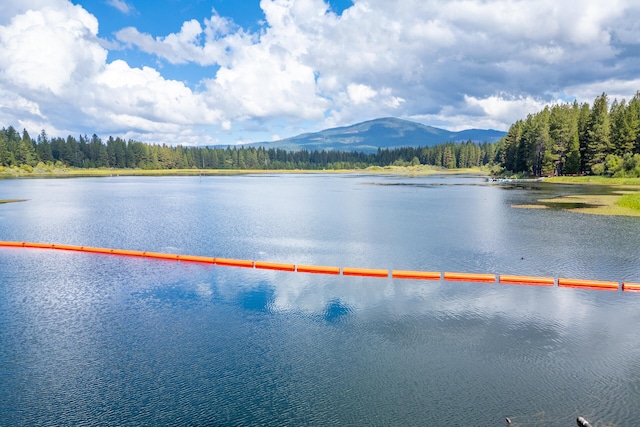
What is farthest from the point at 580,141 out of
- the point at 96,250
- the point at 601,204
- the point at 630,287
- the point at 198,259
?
the point at 96,250

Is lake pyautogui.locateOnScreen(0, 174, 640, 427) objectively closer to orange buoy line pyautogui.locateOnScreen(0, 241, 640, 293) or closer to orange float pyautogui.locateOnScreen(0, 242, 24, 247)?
orange buoy line pyautogui.locateOnScreen(0, 241, 640, 293)

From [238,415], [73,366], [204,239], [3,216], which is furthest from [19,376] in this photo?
[3,216]

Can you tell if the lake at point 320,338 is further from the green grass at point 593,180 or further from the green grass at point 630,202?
the green grass at point 593,180

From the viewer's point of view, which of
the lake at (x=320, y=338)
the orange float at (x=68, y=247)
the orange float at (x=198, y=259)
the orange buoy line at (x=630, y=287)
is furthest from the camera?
the orange float at (x=68, y=247)

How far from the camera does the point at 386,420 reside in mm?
15117

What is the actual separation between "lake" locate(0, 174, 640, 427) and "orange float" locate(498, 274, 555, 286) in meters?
1.07

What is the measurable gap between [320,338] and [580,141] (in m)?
145

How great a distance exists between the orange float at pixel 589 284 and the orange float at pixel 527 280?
0.79m

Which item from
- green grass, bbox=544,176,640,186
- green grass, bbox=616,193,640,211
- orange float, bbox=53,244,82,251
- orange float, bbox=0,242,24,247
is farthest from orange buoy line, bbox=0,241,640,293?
green grass, bbox=544,176,640,186

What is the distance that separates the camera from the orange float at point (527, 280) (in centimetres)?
3152

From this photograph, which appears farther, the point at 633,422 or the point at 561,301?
the point at 561,301

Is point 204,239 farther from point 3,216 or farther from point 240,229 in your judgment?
point 3,216

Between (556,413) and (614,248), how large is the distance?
108ft

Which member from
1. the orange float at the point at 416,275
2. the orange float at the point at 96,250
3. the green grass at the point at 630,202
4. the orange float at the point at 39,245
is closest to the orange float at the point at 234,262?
the orange float at the point at 96,250
